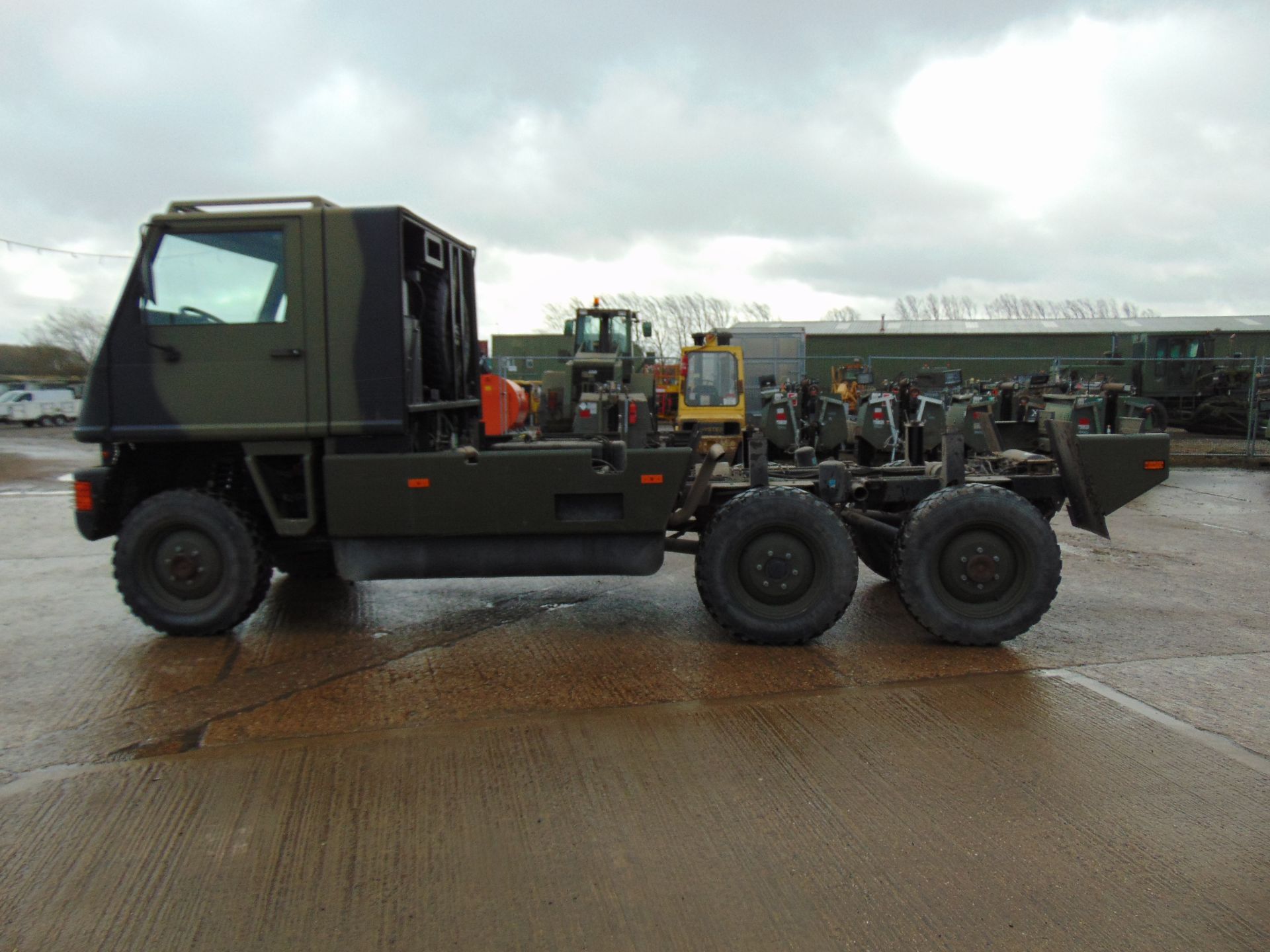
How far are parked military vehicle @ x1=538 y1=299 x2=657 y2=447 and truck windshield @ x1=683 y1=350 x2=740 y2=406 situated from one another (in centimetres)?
76

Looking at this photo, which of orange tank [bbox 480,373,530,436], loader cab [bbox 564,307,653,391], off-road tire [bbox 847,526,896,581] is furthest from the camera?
loader cab [bbox 564,307,653,391]

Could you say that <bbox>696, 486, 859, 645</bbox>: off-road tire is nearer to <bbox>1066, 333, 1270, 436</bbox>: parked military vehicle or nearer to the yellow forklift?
the yellow forklift

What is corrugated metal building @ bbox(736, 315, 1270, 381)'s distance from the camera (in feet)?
94.3

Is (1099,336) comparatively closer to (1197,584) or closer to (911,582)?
(1197,584)

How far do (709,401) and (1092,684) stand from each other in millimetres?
10427

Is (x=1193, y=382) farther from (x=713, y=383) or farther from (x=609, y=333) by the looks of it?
(x=609, y=333)

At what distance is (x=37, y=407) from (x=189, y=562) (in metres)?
36.5

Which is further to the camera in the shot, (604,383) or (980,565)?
(604,383)

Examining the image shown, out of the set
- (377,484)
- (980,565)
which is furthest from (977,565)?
(377,484)

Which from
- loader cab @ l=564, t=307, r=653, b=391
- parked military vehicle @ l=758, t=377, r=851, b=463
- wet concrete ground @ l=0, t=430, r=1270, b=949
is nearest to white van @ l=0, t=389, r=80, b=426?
loader cab @ l=564, t=307, r=653, b=391

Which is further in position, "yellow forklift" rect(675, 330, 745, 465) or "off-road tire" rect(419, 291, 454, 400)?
"yellow forklift" rect(675, 330, 745, 465)

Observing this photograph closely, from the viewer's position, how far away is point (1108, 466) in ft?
17.5

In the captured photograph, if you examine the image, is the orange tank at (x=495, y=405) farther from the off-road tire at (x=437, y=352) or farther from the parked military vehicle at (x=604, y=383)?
the parked military vehicle at (x=604, y=383)

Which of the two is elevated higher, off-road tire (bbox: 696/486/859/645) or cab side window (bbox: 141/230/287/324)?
cab side window (bbox: 141/230/287/324)
